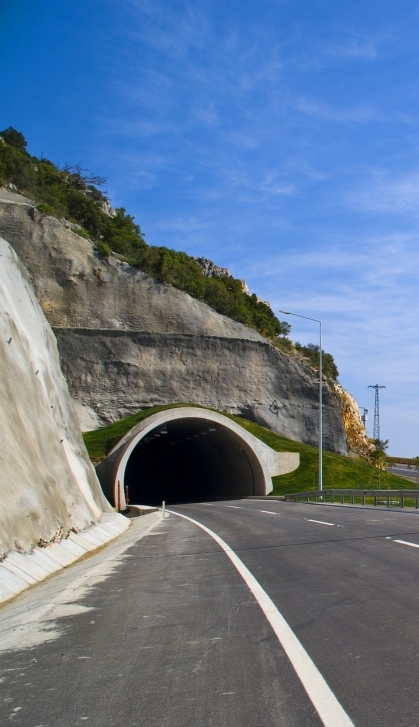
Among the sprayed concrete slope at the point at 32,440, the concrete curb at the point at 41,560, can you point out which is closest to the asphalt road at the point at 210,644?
the concrete curb at the point at 41,560

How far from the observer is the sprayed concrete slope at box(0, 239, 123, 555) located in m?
11.7

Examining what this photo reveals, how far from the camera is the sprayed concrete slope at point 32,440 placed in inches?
462

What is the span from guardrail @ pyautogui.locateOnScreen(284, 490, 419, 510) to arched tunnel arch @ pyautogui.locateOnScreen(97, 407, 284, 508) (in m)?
6.87

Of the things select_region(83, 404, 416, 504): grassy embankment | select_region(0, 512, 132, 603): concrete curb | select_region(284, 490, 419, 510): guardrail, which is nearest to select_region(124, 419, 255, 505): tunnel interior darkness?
select_region(83, 404, 416, 504): grassy embankment

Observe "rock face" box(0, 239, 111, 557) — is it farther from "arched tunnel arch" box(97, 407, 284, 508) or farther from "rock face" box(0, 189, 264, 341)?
"rock face" box(0, 189, 264, 341)

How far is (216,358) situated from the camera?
61.7 meters

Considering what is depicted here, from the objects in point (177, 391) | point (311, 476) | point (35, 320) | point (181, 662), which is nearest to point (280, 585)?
point (181, 662)

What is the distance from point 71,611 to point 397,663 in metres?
3.84

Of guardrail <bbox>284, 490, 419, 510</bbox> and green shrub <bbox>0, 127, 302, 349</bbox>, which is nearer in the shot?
guardrail <bbox>284, 490, 419, 510</bbox>

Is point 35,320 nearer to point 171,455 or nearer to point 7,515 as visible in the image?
point 7,515

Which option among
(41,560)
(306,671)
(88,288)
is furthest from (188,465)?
(306,671)

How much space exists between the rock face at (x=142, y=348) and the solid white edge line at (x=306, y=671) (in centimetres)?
5120

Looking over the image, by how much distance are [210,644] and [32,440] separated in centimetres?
1011

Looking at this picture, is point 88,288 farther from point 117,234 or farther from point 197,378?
point 117,234
